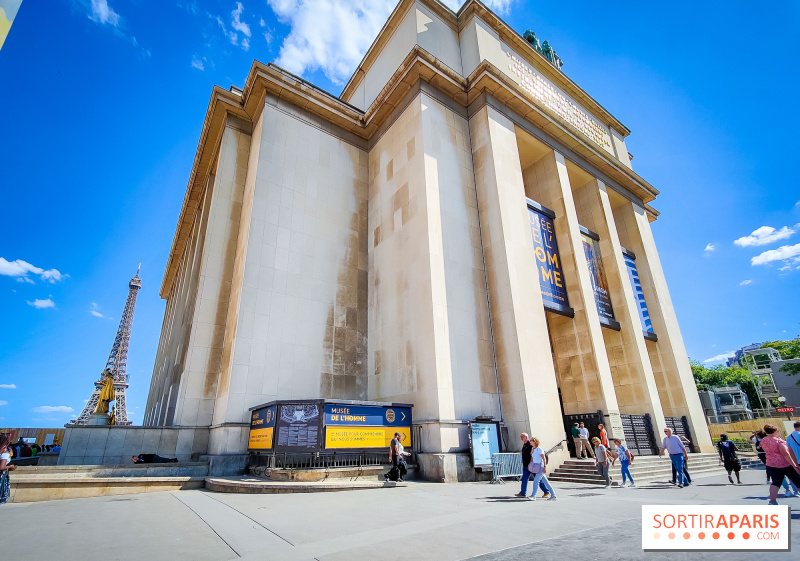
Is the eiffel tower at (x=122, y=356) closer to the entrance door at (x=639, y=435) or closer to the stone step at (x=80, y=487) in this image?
the stone step at (x=80, y=487)

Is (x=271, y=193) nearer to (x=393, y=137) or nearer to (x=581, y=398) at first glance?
(x=393, y=137)

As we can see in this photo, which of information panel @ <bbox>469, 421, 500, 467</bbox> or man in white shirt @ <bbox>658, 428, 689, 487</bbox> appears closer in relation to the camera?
man in white shirt @ <bbox>658, 428, 689, 487</bbox>

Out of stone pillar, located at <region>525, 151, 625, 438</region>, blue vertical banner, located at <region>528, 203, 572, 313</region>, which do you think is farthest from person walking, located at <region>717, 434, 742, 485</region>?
blue vertical banner, located at <region>528, 203, 572, 313</region>

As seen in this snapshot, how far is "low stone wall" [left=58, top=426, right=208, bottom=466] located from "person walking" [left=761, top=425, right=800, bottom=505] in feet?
63.3

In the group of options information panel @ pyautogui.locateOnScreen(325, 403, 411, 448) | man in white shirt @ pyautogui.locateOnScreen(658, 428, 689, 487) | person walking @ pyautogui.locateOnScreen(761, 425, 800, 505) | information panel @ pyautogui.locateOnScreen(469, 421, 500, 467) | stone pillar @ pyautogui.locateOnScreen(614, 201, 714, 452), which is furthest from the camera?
stone pillar @ pyautogui.locateOnScreen(614, 201, 714, 452)

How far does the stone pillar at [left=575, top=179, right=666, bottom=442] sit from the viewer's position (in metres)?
22.2

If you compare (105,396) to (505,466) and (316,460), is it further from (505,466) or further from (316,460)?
(505,466)

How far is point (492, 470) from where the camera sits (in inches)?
561

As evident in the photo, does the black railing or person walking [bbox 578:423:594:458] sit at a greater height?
person walking [bbox 578:423:594:458]

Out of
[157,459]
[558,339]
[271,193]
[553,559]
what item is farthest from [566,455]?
[271,193]

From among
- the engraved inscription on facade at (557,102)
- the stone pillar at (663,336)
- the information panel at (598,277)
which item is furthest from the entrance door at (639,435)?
the engraved inscription on facade at (557,102)

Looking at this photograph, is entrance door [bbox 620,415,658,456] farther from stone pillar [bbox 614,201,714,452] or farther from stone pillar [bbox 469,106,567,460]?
stone pillar [bbox 469,106,567,460]

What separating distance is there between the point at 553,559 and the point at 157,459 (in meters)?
16.7

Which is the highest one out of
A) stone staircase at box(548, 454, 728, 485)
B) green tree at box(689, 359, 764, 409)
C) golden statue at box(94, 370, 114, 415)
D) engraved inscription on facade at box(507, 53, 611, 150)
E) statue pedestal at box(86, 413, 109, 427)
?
engraved inscription on facade at box(507, 53, 611, 150)
